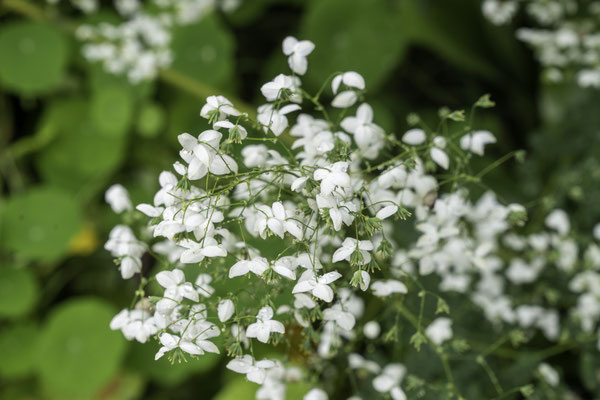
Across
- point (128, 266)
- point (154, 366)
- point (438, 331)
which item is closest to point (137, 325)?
point (128, 266)

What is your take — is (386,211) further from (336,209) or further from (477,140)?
Answer: (477,140)

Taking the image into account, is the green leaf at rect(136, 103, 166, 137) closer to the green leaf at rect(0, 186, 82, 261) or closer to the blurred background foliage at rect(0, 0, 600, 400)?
the blurred background foliage at rect(0, 0, 600, 400)

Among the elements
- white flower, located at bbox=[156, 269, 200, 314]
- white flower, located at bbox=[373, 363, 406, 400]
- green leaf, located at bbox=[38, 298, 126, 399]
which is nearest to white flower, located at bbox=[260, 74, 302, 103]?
white flower, located at bbox=[156, 269, 200, 314]

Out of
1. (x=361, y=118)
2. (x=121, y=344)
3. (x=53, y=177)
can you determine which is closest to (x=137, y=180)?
(x=53, y=177)

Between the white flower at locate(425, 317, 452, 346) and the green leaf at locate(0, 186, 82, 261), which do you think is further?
the green leaf at locate(0, 186, 82, 261)

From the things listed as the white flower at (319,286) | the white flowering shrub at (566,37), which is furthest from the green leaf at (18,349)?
the white flowering shrub at (566,37)

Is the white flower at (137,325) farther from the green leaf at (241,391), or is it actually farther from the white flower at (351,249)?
the green leaf at (241,391)
